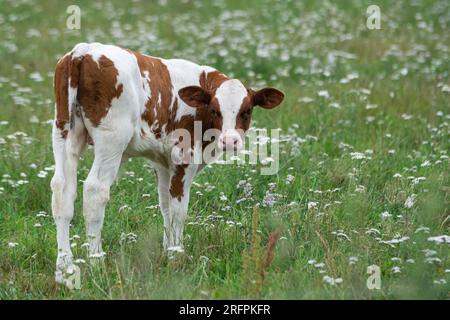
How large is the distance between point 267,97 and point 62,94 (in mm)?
1834

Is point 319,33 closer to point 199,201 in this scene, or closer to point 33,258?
point 199,201

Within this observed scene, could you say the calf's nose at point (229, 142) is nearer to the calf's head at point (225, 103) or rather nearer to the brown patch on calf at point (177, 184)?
the calf's head at point (225, 103)

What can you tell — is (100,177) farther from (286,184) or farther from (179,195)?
(286,184)

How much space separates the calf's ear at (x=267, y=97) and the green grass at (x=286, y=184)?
2.68 ft

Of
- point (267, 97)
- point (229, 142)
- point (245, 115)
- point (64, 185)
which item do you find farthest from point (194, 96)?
point (64, 185)

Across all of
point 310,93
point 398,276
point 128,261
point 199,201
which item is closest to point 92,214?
point 128,261

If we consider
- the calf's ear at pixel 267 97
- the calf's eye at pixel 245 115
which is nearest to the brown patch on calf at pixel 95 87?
the calf's eye at pixel 245 115

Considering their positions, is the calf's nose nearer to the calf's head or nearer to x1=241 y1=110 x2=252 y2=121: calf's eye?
the calf's head

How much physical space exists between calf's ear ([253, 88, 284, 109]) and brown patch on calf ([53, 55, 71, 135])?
164 centimetres

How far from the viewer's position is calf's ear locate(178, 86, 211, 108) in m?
6.90

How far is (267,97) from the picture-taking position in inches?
288

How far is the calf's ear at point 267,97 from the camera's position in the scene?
7.19 meters

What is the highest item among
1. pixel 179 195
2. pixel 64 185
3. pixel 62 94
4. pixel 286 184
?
pixel 62 94

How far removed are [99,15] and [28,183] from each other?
9711 mm
